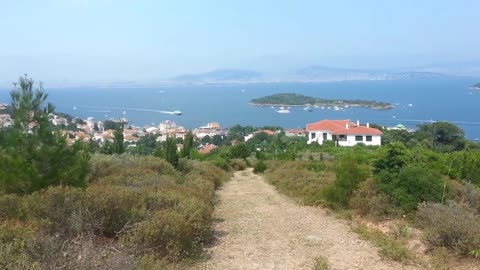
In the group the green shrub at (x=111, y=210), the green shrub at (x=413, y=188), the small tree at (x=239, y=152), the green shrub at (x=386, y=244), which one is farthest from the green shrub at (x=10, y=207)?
the small tree at (x=239, y=152)

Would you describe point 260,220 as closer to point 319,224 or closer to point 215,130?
point 319,224

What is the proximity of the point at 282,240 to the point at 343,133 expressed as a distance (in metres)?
47.0

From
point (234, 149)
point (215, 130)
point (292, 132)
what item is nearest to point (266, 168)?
point (234, 149)

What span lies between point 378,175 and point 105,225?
21.8 feet

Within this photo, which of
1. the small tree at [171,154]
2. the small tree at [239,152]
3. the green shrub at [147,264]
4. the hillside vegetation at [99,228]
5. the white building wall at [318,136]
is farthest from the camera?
the white building wall at [318,136]

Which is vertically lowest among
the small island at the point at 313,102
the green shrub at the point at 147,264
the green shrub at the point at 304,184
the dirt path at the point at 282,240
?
the small island at the point at 313,102

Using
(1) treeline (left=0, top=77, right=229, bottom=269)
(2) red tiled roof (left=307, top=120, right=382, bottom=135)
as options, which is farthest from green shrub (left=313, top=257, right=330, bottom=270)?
(2) red tiled roof (left=307, top=120, right=382, bottom=135)

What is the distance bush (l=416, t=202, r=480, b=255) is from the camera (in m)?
A: 7.20

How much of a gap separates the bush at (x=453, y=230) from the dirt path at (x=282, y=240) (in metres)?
1.01

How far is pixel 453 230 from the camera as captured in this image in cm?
744

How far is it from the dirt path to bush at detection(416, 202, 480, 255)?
101cm

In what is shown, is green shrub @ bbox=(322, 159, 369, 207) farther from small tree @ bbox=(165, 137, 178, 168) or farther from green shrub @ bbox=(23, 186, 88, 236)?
small tree @ bbox=(165, 137, 178, 168)

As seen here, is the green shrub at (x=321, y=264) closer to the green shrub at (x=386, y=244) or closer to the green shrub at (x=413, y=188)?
the green shrub at (x=386, y=244)

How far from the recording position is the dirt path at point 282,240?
7.18 m
